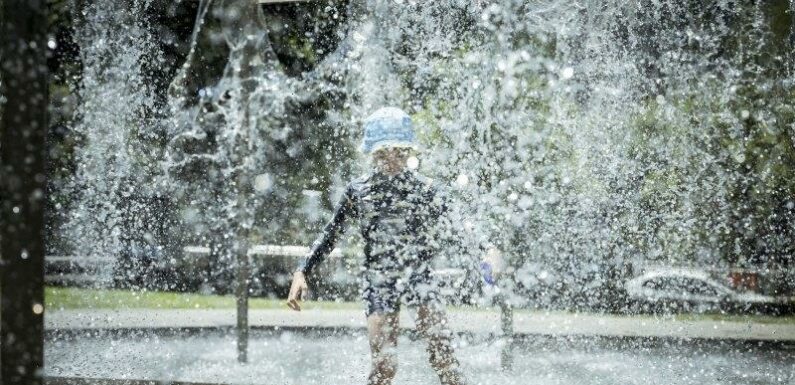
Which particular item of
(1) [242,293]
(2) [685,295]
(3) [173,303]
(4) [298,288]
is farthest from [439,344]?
(2) [685,295]

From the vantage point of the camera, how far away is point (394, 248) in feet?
12.0

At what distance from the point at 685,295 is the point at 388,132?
32.6 feet

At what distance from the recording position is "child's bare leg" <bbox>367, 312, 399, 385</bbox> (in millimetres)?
3623

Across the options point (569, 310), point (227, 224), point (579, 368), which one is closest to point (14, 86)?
point (579, 368)

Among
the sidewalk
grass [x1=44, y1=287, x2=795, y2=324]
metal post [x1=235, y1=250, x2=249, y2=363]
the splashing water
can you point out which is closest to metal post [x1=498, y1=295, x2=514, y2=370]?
metal post [x1=235, y1=250, x2=249, y2=363]

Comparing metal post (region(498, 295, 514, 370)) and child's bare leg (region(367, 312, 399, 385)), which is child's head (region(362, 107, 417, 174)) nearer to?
child's bare leg (region(367, 312, 399, 385))

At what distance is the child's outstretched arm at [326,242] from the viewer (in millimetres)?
3732

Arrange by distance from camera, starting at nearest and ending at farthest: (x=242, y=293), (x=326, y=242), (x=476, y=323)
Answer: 1. (x=326, y=242)
2. (x=242, y=293)
3. (x=476, y=323)

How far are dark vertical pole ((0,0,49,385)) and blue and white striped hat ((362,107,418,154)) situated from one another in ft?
5.29

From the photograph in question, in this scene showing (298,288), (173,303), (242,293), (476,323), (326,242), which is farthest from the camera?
(173,303)

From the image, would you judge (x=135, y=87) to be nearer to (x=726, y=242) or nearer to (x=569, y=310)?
(x=569, y=310)

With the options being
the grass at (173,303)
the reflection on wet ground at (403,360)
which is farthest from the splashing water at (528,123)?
the reflection on wet ground at (403,360)

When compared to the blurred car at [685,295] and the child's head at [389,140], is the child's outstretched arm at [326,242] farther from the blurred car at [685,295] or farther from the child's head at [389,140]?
the blurred car at [685,295]

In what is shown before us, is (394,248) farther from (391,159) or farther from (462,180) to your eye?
(462,180)
